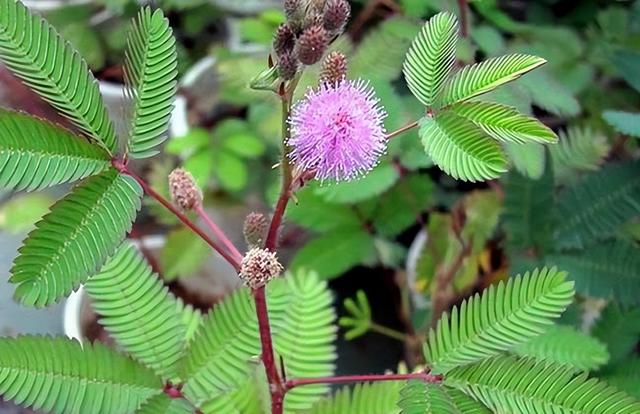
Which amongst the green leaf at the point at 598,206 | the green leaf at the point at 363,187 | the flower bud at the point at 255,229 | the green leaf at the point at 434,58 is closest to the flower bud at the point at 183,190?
the flower bud at the point at 255,229

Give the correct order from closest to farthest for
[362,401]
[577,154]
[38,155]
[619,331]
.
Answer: [38,155] → [362,401] → [619,331] → [577,154]

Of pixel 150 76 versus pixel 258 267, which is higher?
pixel 150 76

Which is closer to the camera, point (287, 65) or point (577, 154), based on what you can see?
point (287, 65)

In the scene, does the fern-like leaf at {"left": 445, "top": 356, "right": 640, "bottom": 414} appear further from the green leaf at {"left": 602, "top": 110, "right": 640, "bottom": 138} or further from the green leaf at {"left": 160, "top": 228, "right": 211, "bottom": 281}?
the green leaf at {"left": 160, "top": 228, "right": 211, "bottom": 281}

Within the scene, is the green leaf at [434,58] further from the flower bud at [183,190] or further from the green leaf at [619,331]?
the green leaf at [619,331]

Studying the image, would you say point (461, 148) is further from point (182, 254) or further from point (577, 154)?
point (182, 254)

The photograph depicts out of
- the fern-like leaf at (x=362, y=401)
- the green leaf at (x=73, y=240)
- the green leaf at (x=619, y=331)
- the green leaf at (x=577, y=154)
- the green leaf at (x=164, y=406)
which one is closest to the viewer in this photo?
the green leaf at (x=73, y=240)

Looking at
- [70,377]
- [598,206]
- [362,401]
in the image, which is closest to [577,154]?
[598,206]
